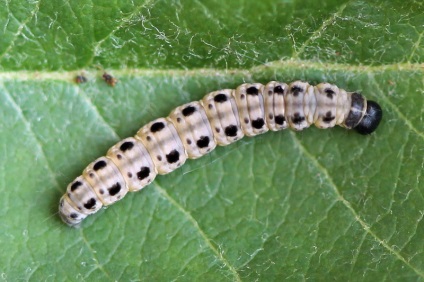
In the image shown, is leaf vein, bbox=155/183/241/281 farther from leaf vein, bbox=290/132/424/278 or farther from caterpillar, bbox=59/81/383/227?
leaf vein, bbox=290/132/424/278

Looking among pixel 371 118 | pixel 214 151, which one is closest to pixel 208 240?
pixel 214 151

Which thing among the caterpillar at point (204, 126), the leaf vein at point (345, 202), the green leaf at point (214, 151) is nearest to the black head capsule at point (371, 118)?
the caterpillar at point (204, 126)

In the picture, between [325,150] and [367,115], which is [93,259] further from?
[367,115]

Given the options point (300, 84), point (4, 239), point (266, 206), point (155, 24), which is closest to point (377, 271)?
point (266, 206)

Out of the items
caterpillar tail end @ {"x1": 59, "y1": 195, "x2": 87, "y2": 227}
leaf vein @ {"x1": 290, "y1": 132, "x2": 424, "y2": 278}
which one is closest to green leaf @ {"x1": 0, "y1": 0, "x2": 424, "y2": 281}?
leaf vein @ {"x1": 290, "y1": 132, "x2": 424, "y2": 278}

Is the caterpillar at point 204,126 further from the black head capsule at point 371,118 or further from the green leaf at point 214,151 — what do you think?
the green leaf at point 214,151
